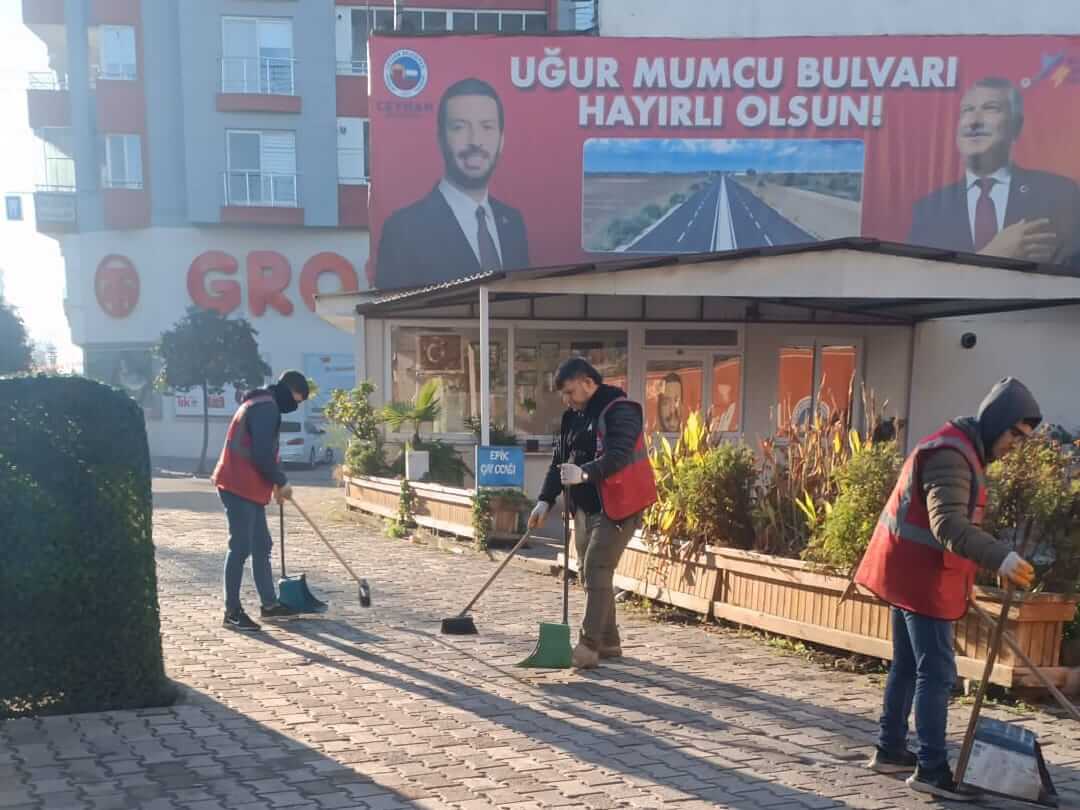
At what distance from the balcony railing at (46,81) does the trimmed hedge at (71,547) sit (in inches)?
1230

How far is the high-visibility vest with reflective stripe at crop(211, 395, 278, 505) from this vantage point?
5.79 meters

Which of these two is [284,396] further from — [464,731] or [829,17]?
[829,17]

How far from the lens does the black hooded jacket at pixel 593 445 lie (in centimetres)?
475

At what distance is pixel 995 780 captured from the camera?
3334mm

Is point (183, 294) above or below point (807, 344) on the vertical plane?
above

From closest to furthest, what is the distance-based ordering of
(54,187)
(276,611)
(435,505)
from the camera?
(276,611) → (435,505) → (54,187)

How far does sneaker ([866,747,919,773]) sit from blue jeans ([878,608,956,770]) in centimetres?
16

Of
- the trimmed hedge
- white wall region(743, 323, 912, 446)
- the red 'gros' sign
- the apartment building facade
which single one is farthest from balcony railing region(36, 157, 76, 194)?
the trimmed hedge

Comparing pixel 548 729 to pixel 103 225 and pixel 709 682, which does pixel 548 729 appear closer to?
pixel 709 682

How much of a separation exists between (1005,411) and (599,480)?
2.15 meters

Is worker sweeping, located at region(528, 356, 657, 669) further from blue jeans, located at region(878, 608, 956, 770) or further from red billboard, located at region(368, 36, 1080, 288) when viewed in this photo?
red billboard, located at region(368, 36, 1080, 288)

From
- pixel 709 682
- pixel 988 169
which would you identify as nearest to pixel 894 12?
pixel 988 169

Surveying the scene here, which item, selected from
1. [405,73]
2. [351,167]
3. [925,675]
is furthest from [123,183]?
[925,675]

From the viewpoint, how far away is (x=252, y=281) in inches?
1097
